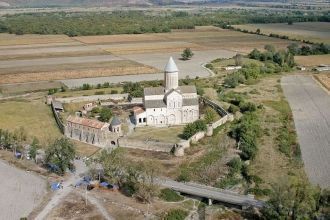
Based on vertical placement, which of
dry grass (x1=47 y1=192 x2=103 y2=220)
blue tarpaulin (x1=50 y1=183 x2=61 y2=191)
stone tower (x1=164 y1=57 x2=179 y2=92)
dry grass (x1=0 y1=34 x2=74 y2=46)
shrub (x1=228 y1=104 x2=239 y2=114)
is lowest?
dry grass (x1=0 y1=34 x2=74 y2=46)

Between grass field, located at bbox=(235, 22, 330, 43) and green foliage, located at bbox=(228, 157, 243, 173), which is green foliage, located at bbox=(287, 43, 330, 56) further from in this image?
green foliage, located at bbox=(228, 157, 243, 173)

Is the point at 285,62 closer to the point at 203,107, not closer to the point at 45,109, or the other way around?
the point at 203,107

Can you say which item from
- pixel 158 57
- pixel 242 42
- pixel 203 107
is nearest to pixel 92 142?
pixel 203 107

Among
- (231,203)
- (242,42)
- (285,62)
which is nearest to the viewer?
(231,203)

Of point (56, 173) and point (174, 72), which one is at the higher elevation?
point (174, 72)

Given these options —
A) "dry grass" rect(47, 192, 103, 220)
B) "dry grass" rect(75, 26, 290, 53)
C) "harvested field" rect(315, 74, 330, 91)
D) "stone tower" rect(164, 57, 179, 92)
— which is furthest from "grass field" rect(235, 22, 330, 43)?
"dry grass" rect(47, 192, 103, 220)

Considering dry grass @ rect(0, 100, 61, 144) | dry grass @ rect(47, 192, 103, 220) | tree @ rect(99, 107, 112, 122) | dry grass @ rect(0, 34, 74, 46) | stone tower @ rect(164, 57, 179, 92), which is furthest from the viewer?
dry grass @ rect(0, 34, 74, 46)

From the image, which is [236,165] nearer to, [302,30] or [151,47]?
[151,47]
